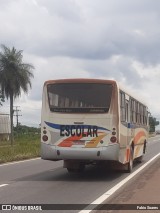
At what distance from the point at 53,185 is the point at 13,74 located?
40.4 meters

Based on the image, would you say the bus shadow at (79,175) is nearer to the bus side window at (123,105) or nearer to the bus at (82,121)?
the bus at (82,121)

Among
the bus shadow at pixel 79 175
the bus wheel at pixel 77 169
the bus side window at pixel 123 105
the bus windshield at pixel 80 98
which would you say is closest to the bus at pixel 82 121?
the bus windshield at pixel 80 98

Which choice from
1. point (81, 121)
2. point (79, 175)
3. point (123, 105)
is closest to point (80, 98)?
point (81, 121)

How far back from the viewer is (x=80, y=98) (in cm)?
1705

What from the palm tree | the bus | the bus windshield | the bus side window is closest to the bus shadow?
the bus

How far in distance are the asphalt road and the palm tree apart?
3398 cm

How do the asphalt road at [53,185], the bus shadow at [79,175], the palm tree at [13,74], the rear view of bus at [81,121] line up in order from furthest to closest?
the palm tree at [13,74]
the bus shadow at [79,175]
the rear view of bus at [81,121]
the asphalt road at [53,185]

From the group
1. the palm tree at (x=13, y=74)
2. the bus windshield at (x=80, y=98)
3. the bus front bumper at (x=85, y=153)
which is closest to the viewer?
the bus front bumper at (x=85, y=153)

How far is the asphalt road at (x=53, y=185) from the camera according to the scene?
12256mm

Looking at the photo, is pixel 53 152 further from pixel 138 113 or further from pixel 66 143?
pixel 138 113

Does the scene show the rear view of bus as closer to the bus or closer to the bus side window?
the bus

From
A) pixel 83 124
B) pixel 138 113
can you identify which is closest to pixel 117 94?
pixel 83 124

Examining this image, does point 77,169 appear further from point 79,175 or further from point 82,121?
point 82,121

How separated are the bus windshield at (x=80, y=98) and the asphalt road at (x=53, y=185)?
2.29 m
